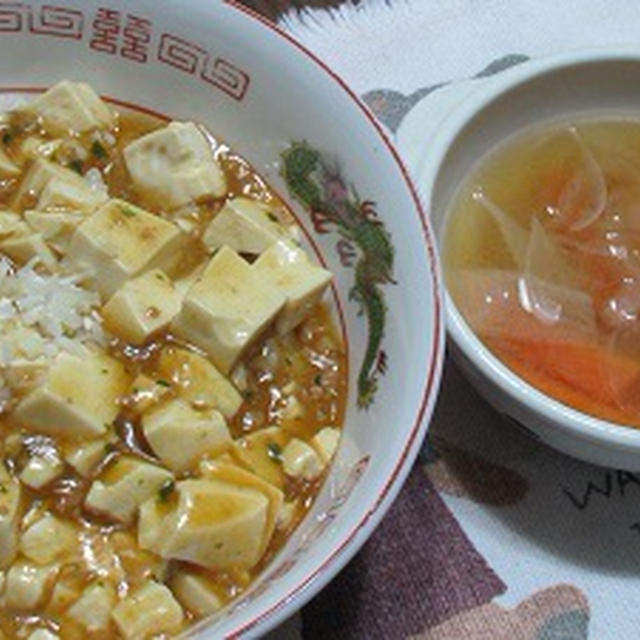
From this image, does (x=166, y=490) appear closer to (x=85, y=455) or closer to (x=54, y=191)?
(x=85, y=455)

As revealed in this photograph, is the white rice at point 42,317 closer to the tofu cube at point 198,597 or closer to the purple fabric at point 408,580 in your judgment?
the tofu cube at point 198,597

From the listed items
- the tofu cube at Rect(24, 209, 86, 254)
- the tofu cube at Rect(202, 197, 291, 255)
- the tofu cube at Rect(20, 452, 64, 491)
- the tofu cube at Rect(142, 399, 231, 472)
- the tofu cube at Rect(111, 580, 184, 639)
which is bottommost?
the tofu cube at Rect(111, 580, 184, 639)

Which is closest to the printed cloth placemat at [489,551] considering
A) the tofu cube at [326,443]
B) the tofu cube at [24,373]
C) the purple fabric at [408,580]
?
the purple fabric at [408,580]

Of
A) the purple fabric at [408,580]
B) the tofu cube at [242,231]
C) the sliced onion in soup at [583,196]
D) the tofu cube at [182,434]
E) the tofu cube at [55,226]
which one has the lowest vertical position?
the purple fabric at [408,580]

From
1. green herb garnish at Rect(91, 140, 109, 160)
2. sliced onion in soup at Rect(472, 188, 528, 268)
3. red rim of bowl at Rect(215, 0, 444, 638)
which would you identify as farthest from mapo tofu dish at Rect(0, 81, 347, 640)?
sliced onion in soup at Rect(472, 188, 528, 268)

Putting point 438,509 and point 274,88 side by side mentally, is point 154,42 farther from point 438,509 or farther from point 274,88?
point 438,509

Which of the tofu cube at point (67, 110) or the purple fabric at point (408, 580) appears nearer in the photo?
the purple fabric at point (408, 580)

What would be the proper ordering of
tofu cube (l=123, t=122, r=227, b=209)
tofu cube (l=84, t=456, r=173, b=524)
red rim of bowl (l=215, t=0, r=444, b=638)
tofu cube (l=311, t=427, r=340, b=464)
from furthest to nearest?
tofu cube (l=123, t=122, r=227, b=209) → tofu cube (l=311, t=427, r=340, b=464) → tofu cube (l=84, t=456, r=173, b=524) → red rim of bowl (l=215, t=0, r=444, b=638)

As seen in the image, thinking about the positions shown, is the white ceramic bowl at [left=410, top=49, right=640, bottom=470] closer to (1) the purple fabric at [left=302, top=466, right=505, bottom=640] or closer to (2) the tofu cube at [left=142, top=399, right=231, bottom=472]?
(1) the purple fabric at [left=302, top=466, right=505, bottom=640]
